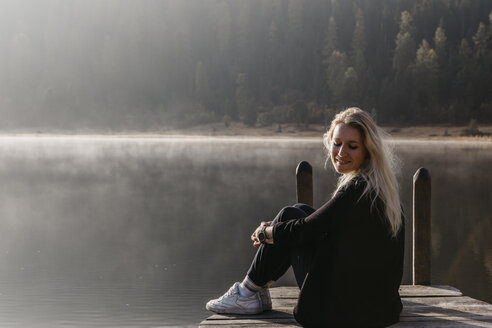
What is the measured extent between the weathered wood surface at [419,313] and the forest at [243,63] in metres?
80.6

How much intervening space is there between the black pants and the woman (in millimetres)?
181

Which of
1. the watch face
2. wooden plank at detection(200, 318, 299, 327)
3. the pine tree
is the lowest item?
wooden plank at detection(200, 318, 299, 327)

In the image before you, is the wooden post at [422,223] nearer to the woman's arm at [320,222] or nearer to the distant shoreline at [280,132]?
the woman's arm at [320,222]

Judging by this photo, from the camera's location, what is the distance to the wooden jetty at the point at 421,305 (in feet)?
14.0

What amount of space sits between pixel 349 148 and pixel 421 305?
1.88m

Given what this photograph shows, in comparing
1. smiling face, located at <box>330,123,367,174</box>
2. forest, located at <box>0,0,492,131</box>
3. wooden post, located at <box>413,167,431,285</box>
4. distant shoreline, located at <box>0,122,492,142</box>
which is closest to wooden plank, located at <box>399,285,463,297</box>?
wooden post, located at <box>413,167,431,285</box>

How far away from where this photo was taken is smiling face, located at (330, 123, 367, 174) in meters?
3.57

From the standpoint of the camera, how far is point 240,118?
93.9m

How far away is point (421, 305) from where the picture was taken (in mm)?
4797

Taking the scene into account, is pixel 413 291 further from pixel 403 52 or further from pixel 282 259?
pixel 403 52

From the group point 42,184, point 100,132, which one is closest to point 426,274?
point 42,184

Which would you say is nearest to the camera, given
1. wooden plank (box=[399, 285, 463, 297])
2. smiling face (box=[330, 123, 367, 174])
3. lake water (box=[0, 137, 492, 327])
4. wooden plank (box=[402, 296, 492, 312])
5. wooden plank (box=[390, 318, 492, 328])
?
smiling face (box=[330, 123, 367, 174])

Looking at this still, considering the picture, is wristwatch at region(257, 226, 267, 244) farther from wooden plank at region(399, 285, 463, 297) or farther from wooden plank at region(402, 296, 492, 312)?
wooden plank at region(399, 285, 463, 297)

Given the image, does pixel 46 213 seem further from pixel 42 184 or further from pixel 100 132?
pixel 100 132
